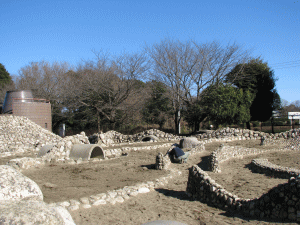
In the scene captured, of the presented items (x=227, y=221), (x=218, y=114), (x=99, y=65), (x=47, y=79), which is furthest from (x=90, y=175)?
(x=47, y=79)

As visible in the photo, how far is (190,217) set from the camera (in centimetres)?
463

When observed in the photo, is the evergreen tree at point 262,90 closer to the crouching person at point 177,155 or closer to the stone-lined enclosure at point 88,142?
the stone-lined enclosure at point 88,142

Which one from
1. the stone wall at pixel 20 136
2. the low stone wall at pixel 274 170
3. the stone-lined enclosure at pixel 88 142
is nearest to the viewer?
the stone-lined enclosure at pixel 88 142

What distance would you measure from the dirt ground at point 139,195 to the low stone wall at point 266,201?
17 cm

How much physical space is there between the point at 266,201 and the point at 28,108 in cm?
2253

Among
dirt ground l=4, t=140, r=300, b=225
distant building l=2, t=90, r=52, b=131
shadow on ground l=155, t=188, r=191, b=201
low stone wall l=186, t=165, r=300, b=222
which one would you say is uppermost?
distant building l=2, t=90, r=52, b=131

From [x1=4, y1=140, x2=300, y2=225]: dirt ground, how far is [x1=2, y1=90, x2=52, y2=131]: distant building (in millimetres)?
15218

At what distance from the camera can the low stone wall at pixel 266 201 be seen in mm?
3881

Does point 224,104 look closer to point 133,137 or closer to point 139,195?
point 133,137

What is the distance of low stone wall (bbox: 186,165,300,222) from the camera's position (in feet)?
12.7

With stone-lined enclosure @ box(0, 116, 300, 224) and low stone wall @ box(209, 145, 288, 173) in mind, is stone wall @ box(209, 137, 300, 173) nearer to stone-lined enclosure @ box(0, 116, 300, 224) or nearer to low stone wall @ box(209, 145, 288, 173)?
low stone wall @ box(209, 145, 288, 173)

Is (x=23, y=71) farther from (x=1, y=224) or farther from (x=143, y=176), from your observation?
(x=1, y=224)

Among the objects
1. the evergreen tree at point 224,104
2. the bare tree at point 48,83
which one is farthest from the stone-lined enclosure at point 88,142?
the bare tree at point 48,83

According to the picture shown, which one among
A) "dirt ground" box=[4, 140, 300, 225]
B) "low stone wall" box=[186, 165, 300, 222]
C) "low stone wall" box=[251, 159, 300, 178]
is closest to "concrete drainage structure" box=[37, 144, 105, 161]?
"dirt ground" box=[4, 140, 300, 225]
